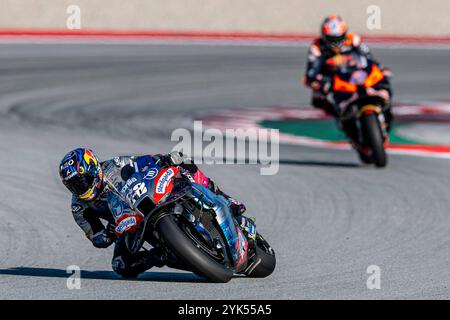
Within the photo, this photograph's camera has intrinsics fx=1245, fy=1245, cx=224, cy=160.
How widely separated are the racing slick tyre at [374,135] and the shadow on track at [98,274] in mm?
4889

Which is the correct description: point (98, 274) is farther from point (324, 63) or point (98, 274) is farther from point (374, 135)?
point (324, 63)

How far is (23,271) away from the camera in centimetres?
885

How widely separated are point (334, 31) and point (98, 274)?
575 cm

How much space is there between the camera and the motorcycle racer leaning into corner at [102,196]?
7.90 metres

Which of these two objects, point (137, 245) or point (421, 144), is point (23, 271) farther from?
point (421, 144)

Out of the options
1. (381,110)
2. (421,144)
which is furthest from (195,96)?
(381,110)

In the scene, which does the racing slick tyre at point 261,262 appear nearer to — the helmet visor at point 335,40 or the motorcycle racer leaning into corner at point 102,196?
the motorcycle racer leaning into corner at point 102,196

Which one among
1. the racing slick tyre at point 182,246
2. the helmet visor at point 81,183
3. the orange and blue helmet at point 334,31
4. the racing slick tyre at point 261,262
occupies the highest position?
the orange and blue helmet at point 334,31
